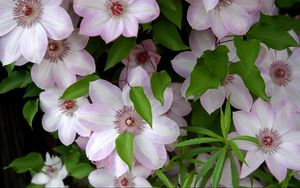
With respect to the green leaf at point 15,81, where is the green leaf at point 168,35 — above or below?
above

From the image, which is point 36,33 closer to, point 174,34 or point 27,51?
point 27,51

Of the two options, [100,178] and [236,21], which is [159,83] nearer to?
[236,21]

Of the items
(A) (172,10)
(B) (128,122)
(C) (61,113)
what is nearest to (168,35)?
(A) (172,10)

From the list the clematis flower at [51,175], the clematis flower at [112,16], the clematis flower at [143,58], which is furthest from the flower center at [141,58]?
the clematis flower at [51,175]

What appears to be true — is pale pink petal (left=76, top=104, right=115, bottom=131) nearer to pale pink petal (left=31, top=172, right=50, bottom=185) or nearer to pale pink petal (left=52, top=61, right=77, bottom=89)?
pale pink petal (left=52, top=61, right=77, bottom=89)

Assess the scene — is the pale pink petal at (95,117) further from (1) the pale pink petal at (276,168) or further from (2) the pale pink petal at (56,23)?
(1) the pale pink petal at (276,168)

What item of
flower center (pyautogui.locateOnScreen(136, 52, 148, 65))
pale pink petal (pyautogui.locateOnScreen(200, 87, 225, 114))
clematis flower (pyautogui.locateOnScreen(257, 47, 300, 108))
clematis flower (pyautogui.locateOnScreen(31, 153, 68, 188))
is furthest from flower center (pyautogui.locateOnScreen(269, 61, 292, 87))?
clematis flower (pyautogui.locateOnScreen(31, 153, 68, 188))
